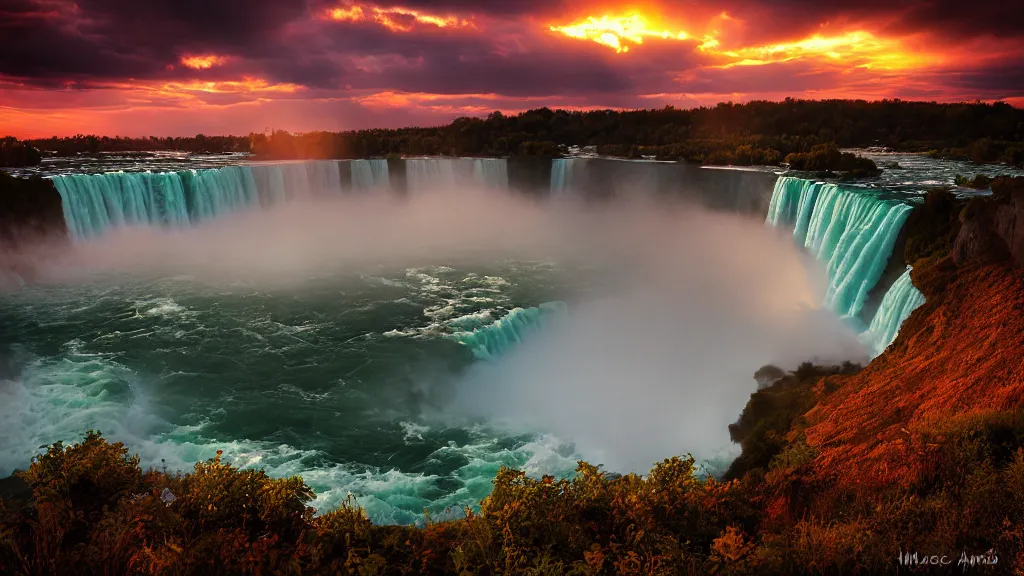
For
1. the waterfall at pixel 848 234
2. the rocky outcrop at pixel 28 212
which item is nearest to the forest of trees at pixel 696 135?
the waterfall at pixel 848 234

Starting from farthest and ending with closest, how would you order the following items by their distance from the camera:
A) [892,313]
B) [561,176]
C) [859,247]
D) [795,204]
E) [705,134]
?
[705,134] → [561,176] → [795,204] → [859,247] → [892,313]

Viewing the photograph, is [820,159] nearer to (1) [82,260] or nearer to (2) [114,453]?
(2) [114,453]

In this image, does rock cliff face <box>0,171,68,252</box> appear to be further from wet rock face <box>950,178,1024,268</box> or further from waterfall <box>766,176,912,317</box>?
wet rock face <box>950,178,1024,268</box>

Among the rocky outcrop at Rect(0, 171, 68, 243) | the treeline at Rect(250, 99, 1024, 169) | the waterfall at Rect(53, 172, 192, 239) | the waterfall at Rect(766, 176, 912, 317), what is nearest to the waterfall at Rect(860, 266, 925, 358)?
the waterfall at Rect(766, 176, 912, 317)

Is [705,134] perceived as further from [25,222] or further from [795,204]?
[25,222]

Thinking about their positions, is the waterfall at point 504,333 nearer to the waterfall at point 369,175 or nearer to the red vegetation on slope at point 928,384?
the red vegetation on slope at point 928,384

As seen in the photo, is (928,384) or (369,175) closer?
(928,384)

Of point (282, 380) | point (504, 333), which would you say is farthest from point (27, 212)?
point (504, 333)

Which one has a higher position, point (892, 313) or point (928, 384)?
point (928, 384)
